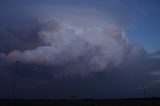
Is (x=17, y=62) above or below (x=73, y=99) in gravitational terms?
above

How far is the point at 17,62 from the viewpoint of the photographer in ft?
316

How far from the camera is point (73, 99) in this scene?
4938 inches

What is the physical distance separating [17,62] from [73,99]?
134ft

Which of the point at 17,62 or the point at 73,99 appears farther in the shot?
the point at 73,99
